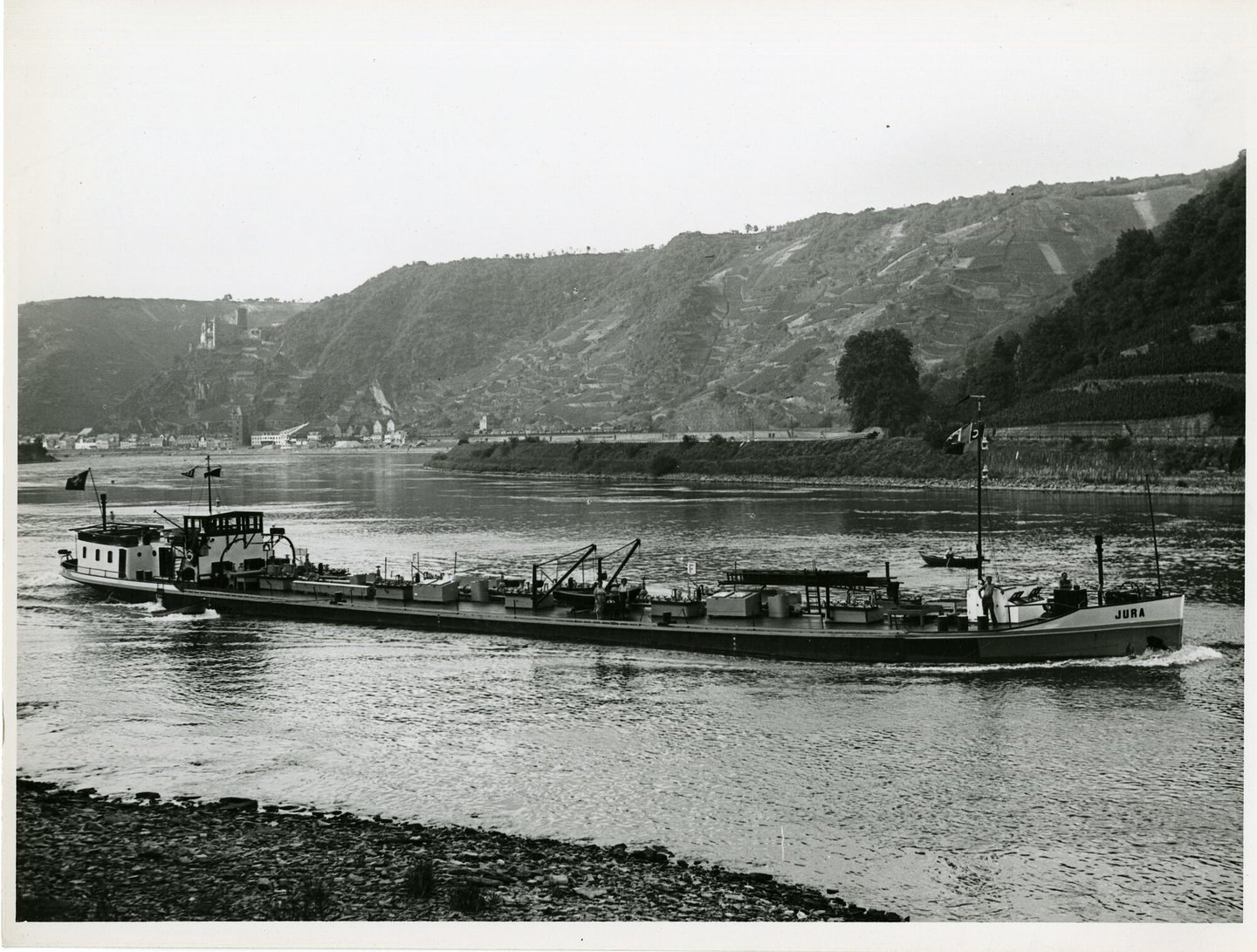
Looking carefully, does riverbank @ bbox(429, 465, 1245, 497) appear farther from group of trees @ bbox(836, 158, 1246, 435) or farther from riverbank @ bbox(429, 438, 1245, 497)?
group of trees @ bbox(836, 158, 1246, 435)

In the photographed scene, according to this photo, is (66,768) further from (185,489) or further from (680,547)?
(185,489)

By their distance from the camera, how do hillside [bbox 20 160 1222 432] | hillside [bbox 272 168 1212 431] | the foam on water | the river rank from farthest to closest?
hillside [bbox 272 168 1212 431] < hillside [bbox 20 160 1222 432] < the foam on water < the river

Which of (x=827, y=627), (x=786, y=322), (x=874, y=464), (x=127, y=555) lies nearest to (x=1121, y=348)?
(x=874, y=464)

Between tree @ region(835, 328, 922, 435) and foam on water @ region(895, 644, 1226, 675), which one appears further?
tree @ region(835, 328, 922, 435)

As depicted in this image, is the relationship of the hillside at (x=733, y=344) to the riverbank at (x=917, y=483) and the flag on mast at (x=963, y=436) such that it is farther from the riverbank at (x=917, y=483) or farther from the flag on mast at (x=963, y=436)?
the flag on mast at (x=963, y=436)

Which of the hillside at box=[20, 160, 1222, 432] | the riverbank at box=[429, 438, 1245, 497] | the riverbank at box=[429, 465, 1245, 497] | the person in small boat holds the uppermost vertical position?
the hillside at box=[20, 160, 1222, 432]

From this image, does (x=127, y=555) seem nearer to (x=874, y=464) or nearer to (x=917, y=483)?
(x=917, y=483)

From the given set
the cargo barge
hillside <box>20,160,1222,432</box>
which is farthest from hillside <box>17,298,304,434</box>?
the cargo barge
